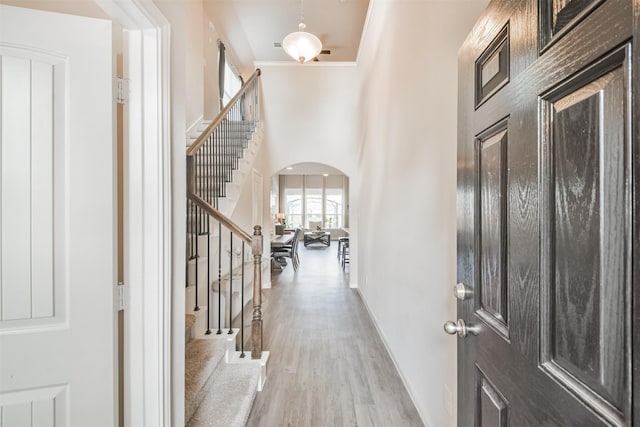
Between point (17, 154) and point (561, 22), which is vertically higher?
point (561, 22)

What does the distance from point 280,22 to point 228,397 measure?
18.1ft

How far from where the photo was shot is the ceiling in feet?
14.9

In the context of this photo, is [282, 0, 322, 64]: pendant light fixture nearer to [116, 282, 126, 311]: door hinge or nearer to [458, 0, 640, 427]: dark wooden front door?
[458, 0, 640, 427]: dark wooden front door

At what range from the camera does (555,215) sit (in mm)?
560

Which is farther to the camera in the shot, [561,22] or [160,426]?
[160,426]

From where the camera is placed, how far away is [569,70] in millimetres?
514

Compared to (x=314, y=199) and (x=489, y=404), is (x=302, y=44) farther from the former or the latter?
(x=314, y=199)

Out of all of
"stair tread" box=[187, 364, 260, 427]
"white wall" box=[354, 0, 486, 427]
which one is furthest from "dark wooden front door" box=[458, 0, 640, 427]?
"stair tread" box=[187, 364, 260, 427]

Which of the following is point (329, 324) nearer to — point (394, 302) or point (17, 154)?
point (394, 302)

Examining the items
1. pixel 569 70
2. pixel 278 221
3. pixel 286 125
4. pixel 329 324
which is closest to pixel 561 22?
pixel 569 70

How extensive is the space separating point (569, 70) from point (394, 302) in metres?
2.37

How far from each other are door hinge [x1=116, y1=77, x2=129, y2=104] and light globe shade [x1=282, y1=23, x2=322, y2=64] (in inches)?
117

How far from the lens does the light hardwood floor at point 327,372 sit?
76.4 inches

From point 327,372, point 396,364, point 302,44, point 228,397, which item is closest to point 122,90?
point 228,397
